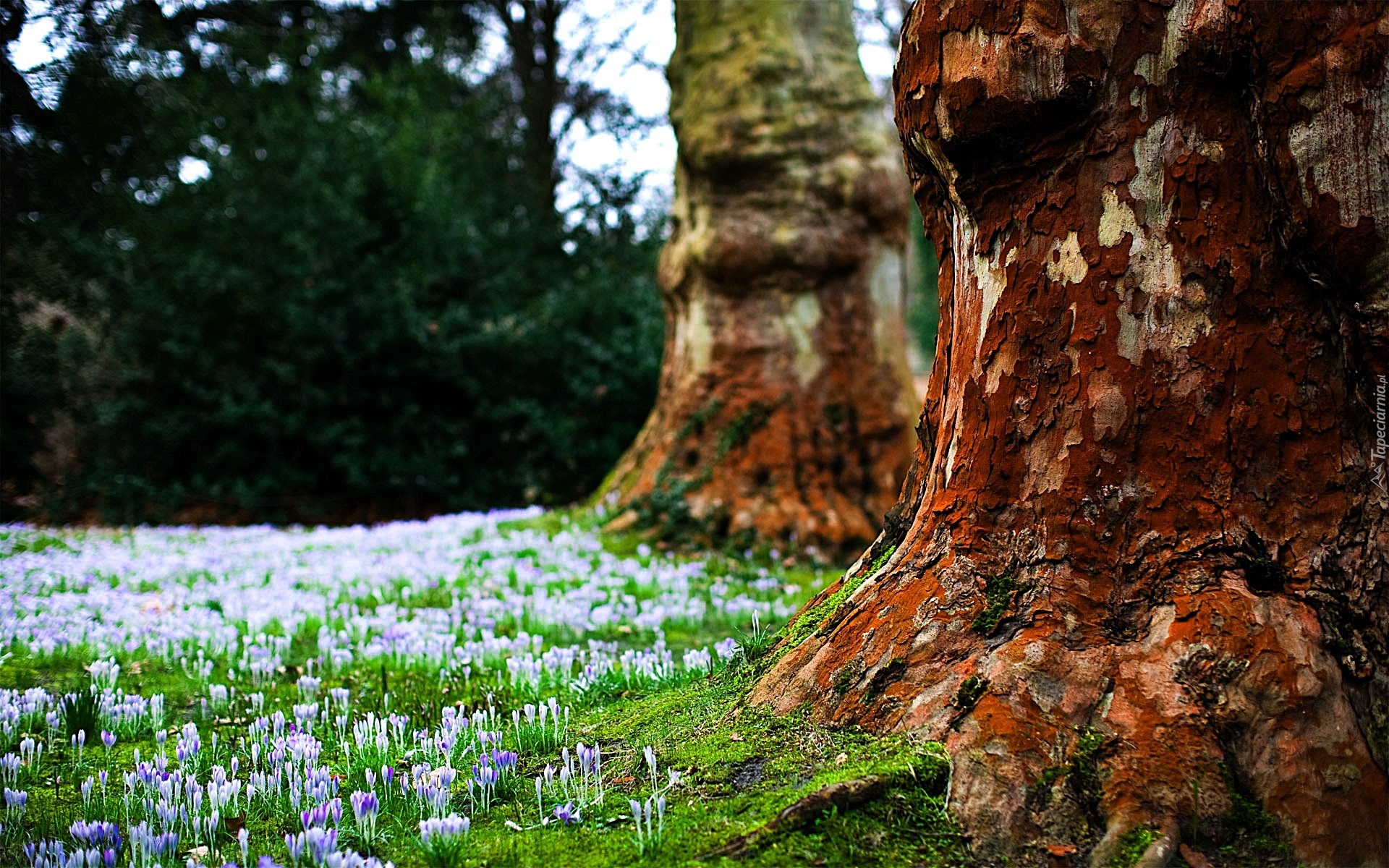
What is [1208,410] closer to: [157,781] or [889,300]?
[157,781]

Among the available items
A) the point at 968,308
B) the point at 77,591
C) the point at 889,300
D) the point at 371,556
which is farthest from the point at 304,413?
the point at 968,308

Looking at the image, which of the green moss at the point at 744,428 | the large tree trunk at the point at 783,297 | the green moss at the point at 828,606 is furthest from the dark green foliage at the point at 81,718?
the green moss at the point at 744,428

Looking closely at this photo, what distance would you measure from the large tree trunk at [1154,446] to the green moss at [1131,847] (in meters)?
0.02

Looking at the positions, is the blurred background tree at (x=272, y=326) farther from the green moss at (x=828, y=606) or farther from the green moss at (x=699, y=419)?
the green moss at (x=828, y=606)

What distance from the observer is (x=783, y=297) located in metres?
8.84

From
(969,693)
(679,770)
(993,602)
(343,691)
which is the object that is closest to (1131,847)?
(969,693)

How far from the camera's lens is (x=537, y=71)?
20016 millimetres

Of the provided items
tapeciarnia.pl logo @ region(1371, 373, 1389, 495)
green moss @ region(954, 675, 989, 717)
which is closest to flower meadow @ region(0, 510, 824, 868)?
green moss @ region(954, 675, 989, 717)

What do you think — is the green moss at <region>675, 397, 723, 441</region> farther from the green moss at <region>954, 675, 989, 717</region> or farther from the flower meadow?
the green moss at <region>954, 675, 989, 717</region>

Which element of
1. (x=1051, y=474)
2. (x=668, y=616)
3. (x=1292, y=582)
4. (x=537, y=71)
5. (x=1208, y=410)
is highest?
(x=537, y=71)

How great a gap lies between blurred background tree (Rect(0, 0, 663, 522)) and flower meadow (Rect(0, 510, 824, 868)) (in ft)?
17.2

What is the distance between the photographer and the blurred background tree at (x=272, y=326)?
12906mm

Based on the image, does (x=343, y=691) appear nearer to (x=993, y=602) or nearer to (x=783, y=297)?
(x=993, y=602)

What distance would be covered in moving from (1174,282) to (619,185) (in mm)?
14748
